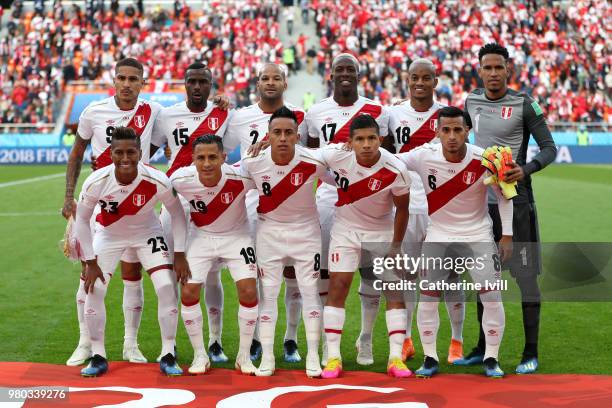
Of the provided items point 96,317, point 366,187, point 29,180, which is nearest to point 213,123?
point 366,187

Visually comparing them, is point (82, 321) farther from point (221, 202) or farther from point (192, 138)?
point (192, 138)

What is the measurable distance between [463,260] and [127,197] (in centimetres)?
263

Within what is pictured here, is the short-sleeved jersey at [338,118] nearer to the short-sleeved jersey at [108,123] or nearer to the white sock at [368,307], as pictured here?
the white sock at [368,307]

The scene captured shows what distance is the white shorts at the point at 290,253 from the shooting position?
6484 mm

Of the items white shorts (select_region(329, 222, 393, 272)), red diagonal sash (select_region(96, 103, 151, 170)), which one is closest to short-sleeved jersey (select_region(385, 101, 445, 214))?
white shorts (select_region(329, 222, 393, 272))

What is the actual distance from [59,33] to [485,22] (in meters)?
19.3

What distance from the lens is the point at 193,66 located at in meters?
7.05

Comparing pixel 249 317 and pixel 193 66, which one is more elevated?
pixel 193 66

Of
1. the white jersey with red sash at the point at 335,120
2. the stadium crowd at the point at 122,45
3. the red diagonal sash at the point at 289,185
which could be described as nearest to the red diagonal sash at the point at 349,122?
the white jersey with red sash at the point at 335,120

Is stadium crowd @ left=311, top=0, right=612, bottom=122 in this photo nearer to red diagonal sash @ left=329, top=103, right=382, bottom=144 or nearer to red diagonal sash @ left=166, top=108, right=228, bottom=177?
red diagonal sash @ left=329, top=103, right=382, bottom=144

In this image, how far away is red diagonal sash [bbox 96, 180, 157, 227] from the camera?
6461mm

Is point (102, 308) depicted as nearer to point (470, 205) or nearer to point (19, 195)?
point (470, 205)

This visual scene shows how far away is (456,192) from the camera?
6340 mm

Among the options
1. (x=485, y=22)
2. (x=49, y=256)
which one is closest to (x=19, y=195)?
(x=49, y=256)
